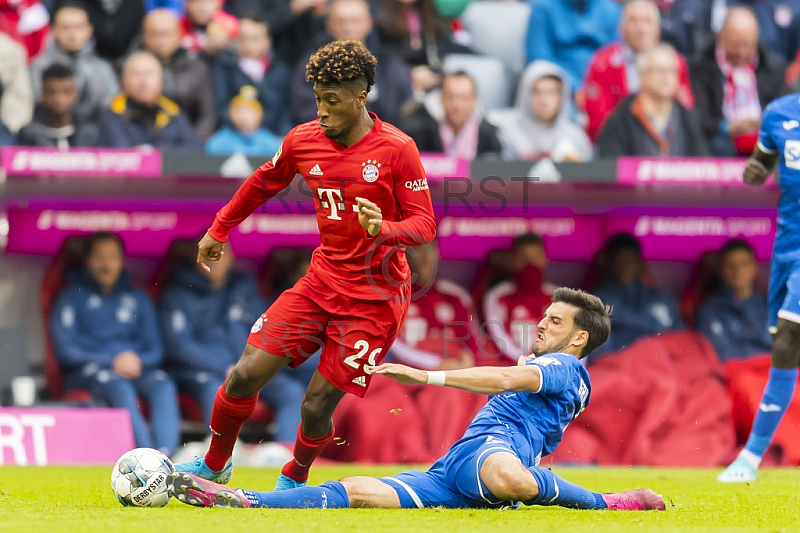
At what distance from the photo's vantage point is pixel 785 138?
7.39 meters

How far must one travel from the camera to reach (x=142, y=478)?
16.2 ft

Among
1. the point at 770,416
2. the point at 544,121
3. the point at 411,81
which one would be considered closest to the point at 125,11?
the point at 411,81

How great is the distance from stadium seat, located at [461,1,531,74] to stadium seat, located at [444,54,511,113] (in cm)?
42

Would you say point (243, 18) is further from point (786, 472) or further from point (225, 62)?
point (786, 472)

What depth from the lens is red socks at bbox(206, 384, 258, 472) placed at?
5.58 m

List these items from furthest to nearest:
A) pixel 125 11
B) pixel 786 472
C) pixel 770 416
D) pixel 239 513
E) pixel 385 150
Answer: pixel 125 11 → pixel 786 472 → pixel 770 416 → pixel 385 150 → pixel 239 513

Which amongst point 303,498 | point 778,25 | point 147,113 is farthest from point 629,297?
point 303,498

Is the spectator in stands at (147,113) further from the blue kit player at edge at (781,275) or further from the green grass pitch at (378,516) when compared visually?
the blue kit player at edge at (781,275)

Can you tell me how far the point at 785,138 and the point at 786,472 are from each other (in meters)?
2.54

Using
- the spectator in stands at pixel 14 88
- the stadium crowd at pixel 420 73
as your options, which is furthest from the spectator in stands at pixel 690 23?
the spectator in stands at pixel 14 88

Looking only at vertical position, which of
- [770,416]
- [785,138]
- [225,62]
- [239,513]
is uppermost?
[225,62]

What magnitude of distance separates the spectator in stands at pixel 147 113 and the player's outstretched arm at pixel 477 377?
5.56 meters

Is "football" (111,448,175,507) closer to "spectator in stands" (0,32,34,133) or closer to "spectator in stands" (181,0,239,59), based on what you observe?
"spectator in stands" (0,32,34,133)

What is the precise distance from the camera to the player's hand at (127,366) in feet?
29.7
